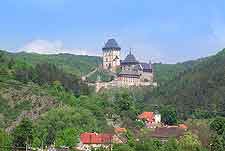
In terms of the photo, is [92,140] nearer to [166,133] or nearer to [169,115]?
[166,133]

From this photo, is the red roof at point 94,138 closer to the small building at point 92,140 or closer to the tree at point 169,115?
the small building at point 92,140

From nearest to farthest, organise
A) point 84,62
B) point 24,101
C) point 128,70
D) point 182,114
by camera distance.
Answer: point 24,101
point 182,114
point 128,70
point 84,62

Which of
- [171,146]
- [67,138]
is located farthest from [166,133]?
[67,138]

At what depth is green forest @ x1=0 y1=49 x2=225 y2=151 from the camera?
64062 millimetres

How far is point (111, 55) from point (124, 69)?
13.8m

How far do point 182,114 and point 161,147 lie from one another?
36862 millimetres

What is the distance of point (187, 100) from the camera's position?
381 feet

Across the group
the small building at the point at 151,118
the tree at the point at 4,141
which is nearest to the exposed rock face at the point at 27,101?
the small building at the point at 151,118

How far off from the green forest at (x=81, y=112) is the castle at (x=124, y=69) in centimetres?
1264

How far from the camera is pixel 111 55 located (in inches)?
6196

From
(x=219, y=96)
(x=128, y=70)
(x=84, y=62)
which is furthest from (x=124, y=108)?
(x=84, y=62)

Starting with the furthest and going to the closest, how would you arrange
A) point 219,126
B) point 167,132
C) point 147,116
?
point 147,116, point 167,132, point 219,126

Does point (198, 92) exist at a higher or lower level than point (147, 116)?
higher

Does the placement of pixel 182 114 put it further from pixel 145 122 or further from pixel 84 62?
pixel 84 62
